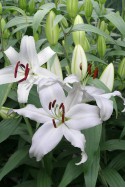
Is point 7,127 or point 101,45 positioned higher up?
point 101,45

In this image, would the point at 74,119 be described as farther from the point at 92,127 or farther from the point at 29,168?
the point at 29,168

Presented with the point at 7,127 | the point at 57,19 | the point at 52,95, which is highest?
the point at 57,19

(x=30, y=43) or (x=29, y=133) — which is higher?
(x=30, y=43)

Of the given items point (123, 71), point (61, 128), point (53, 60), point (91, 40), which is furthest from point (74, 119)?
point (91, 40)

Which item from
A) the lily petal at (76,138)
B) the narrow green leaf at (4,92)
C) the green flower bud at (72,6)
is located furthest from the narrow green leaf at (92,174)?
the green flower bud at (72,6)

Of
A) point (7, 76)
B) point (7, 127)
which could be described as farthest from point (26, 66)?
point (7, 127)

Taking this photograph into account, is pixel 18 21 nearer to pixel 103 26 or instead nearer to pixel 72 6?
pixel 72 6

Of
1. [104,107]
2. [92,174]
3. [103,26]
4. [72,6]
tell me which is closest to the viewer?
[104,107]
